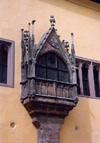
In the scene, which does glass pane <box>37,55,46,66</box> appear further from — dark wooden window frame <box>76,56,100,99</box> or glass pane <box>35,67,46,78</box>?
dark wooden window frame <box>76,56,100,99</box>

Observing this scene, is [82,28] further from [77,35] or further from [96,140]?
[96,140]

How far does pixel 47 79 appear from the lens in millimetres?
10422

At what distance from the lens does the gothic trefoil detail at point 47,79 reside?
10.2 m

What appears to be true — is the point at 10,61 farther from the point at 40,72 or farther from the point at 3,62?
the point at 40,72

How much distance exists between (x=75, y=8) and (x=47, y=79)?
15.1ft

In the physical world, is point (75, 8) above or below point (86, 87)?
above

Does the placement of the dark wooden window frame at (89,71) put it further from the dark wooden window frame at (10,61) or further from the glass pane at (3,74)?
the glass pane at (3,74)

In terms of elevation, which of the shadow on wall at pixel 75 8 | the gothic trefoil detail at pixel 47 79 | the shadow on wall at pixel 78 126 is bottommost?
the shadow on wall at pixel 78 126

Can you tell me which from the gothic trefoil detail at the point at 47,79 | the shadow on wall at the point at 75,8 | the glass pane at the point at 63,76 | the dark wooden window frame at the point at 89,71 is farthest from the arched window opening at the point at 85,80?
the shadow on wall at the point at 75,8

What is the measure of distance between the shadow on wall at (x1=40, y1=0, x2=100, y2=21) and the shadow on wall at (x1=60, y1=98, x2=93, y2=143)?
4.15 metres

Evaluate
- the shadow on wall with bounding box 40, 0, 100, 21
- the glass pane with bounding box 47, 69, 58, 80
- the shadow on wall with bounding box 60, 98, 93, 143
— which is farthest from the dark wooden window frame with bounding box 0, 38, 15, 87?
the shadow on wall with bounding box 40, 0, 100, 21

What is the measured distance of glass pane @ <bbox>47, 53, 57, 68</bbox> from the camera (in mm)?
11008

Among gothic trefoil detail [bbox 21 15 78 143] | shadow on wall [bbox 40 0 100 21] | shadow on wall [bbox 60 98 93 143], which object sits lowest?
shadow on wall [bbox 60 98 93 143]

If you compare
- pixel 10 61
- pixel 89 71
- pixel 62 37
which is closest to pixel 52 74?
pixel 10 61
